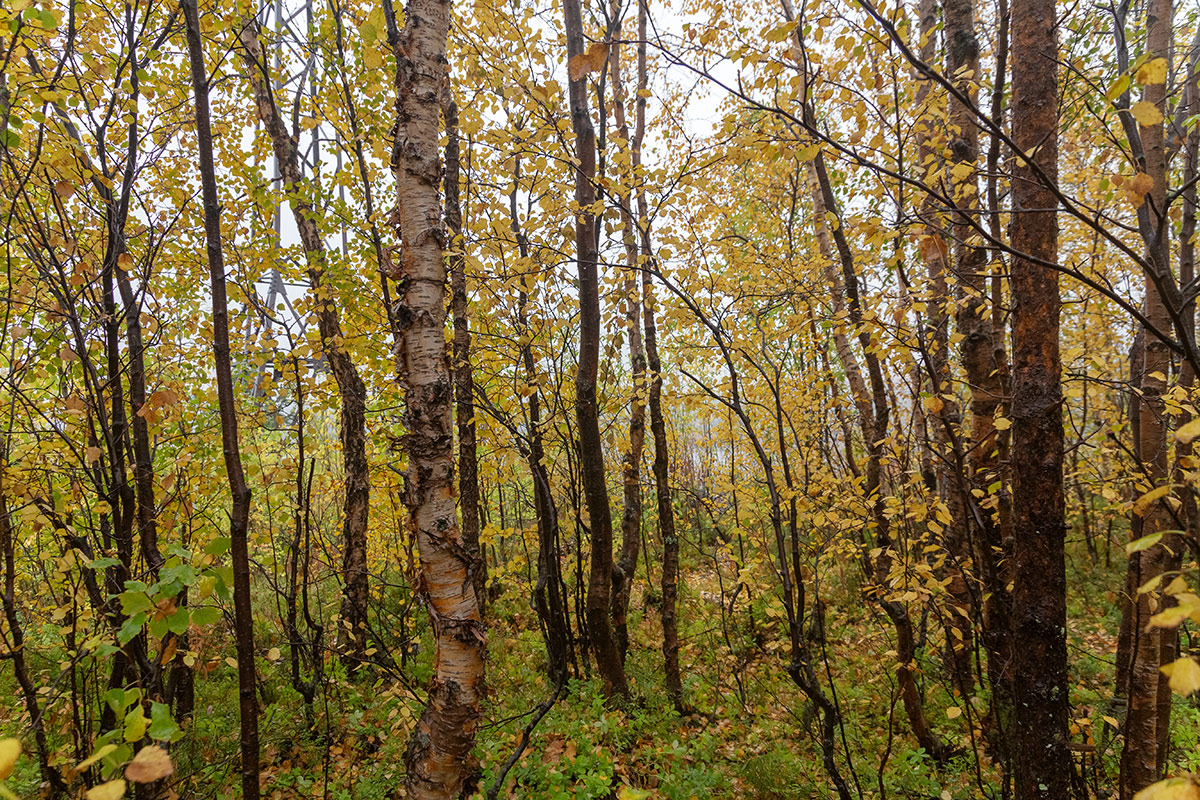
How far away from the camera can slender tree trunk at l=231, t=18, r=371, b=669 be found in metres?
4.77

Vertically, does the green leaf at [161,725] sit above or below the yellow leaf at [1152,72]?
below

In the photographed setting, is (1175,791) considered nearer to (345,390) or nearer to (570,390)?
(570,390)

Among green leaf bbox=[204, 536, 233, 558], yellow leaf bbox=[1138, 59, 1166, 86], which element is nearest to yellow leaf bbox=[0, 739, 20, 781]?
green leaf bbox=[204, 536, 233, 558]

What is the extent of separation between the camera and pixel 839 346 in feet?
17.9

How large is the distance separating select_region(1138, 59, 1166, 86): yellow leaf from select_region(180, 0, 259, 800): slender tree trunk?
314 cm

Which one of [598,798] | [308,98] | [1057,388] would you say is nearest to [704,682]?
[598,798]

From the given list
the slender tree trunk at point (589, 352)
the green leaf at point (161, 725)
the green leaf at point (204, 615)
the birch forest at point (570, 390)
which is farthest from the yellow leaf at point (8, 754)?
the slender tree trunk at point (589, 352)

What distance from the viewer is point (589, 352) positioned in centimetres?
382

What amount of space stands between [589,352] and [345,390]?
289 cm

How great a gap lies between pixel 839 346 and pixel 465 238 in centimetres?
405

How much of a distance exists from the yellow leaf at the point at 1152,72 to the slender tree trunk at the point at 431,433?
2263 millimetres

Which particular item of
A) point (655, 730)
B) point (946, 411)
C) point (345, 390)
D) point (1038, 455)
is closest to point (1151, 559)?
point (946, 411)

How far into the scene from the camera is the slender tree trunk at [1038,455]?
2.15m

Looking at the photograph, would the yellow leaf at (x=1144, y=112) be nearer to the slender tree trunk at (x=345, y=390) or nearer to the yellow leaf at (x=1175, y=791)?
the yellow leaf at (x=1175, y=791)
